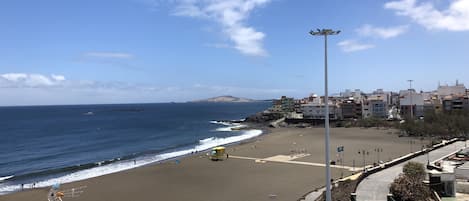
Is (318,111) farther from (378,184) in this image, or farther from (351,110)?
(378,184)

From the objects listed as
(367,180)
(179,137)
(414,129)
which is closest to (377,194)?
(367,180)

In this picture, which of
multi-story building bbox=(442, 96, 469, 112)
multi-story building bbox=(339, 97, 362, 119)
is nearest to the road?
multi-story building bbox=(442, 96, 469, 112)

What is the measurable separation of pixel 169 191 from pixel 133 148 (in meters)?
30.4

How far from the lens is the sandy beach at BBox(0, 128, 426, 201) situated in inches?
1112

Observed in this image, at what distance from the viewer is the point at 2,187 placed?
33.9 m

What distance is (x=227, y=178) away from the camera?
34.2m

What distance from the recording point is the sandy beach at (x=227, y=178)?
28250mm

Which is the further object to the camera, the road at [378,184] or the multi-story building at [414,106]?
the multi-story building at [414,106]

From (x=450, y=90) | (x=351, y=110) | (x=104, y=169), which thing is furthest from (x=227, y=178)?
(x=450, y=90)

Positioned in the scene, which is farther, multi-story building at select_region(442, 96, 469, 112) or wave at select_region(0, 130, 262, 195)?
multi-story building at select_region(442, 96, 469, 112)

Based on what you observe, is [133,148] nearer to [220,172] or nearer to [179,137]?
[179,137]

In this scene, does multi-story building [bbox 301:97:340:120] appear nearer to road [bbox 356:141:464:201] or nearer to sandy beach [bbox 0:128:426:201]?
sandy beach [bbox 0:128:426:201]

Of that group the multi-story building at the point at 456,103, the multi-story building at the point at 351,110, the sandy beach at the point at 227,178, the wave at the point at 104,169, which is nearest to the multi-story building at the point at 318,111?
the multi-story building at the point at 351,110

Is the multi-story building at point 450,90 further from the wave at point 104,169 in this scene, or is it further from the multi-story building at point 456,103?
the wave at point 104,169
